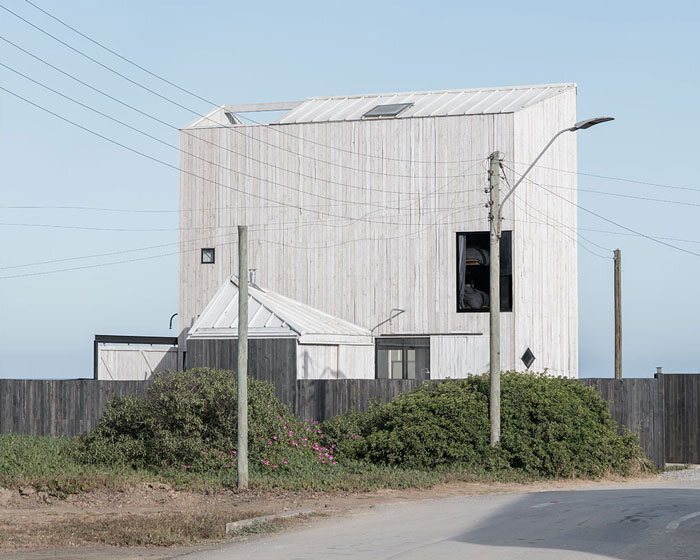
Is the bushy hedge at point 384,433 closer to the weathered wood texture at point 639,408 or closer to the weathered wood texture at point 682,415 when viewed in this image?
the weathered wood texture at point 639,408

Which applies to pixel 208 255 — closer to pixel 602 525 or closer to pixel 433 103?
pixel 433 103

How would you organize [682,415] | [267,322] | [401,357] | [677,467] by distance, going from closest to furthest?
[677,467] → [682,415] → [267,322] → [401,357]

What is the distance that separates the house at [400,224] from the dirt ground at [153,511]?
15400 millimetres

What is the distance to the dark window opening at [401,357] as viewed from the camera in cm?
3875

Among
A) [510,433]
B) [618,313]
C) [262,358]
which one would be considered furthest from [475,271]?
Answer: [510,433]

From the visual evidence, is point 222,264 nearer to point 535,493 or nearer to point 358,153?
point 358,153

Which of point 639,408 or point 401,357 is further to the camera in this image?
point 401,357

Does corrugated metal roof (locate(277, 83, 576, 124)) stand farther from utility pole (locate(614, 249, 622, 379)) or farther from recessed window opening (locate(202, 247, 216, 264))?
utility pole (locate(614, 249, 622, 379))

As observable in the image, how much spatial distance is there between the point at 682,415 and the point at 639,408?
2.94m

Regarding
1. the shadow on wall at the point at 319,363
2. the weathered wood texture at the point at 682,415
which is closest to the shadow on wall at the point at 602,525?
the weathered wood texture at the point at 682,415

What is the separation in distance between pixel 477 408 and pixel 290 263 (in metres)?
16.8

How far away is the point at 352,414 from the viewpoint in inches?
1087

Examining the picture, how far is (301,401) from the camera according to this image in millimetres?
29797

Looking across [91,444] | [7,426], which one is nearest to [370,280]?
[7,426]
